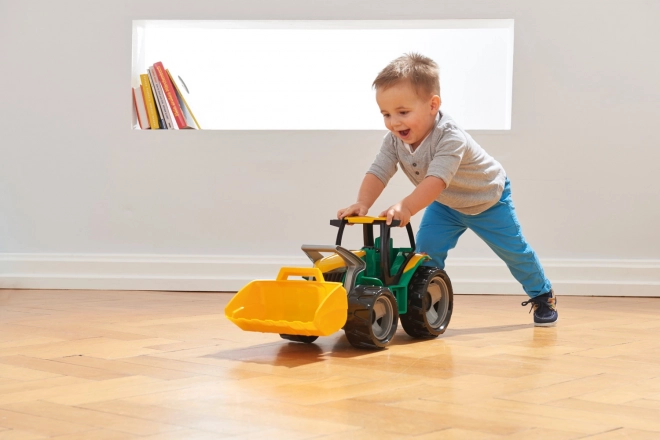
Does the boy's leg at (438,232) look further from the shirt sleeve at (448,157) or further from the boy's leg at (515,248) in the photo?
the shirt sleeve at (448,157)

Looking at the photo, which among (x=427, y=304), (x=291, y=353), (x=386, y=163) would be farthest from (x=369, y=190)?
(x=291, y=353)

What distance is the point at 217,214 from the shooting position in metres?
3.12

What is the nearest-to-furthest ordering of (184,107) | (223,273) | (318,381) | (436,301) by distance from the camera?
(318,381) → (436,301) → (223,273) → (184,107)

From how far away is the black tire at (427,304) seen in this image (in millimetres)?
1909

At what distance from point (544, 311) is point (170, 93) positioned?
5.90ft

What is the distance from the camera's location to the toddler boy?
1.95m

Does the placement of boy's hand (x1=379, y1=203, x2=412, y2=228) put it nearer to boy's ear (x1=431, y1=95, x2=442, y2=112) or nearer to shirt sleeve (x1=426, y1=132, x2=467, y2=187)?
shirt sleeve (x1=426, y1=132, x2=467, y2=187)

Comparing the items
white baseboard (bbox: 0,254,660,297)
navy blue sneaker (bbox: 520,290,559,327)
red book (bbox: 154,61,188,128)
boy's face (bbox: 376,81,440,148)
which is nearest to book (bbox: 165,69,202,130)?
red book (bbox: 154,61,188,128)

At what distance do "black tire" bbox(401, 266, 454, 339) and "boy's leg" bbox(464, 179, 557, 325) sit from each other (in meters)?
0.25

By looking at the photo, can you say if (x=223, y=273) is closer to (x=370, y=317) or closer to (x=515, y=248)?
(x=515, y=248)

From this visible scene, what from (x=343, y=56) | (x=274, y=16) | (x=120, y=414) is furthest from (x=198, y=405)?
(x=343, y=56)

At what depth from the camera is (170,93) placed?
3166 millimetres

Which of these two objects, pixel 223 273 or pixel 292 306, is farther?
pixel 223 273

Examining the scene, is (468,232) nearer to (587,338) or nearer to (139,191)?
(587,338)
